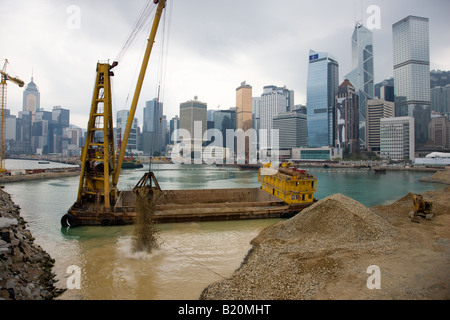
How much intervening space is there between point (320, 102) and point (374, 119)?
122ft

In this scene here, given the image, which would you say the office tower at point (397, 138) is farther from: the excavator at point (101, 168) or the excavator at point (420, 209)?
the excavator at point (101, 168)

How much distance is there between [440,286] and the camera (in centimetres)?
773

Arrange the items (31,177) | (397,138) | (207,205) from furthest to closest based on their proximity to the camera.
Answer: (397,138), (31,177), (207,205)

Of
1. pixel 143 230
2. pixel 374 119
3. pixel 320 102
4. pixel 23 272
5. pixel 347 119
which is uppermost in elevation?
pixel 320 102

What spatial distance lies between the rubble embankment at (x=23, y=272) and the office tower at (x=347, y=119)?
576 ft

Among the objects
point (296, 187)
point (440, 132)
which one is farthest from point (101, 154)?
point (440, 132)

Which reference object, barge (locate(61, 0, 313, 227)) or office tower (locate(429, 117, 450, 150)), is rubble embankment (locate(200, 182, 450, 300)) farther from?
office tower (locate(429, 117, 450, 150))

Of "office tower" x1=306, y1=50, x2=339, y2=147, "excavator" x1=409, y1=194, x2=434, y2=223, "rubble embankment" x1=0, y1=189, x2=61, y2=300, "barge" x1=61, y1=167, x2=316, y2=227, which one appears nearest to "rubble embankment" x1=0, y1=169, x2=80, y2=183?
"barge" x1=61, y1=167, x2=316, y2=227

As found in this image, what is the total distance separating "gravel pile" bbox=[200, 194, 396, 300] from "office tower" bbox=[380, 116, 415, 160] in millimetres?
148532

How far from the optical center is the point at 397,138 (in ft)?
458

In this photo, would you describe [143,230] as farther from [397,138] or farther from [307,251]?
[397,138]
